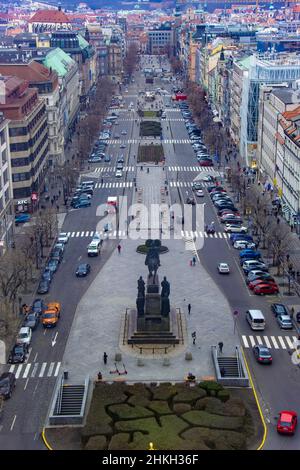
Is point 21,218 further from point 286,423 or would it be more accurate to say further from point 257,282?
point 286,423

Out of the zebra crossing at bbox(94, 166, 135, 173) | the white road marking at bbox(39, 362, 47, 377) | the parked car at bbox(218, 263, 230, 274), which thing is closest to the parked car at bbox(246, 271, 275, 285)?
the parked car at bbox(218, 263, 230, 274)

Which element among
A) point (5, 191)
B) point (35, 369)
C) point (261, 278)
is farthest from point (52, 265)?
point (35, 369)

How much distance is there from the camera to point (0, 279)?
231 ft

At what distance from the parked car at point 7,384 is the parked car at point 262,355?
18.4 m

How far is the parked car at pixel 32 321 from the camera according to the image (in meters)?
65.4

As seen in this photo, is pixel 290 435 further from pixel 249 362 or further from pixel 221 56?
pixel 221 56

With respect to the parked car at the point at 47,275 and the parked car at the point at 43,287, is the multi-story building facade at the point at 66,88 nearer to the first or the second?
the parked car at the point at 47,275

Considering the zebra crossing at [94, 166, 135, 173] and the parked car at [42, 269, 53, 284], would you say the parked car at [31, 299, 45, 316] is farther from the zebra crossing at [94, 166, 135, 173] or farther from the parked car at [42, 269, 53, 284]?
the zebra crossing at [94, 166, 135, 173]

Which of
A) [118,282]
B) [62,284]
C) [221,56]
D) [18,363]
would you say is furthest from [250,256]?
[221,56]

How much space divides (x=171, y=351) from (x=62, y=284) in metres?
19.6

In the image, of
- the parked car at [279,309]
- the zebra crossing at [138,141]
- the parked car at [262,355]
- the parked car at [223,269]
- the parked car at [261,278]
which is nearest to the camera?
the parked car at [262,355]

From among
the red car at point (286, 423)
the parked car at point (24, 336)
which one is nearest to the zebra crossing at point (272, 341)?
the red car at point (286, 423)

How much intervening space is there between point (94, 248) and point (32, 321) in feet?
71.4

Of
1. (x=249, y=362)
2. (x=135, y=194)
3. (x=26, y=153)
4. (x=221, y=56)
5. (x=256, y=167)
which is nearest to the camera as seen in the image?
(x=249, y=362)
